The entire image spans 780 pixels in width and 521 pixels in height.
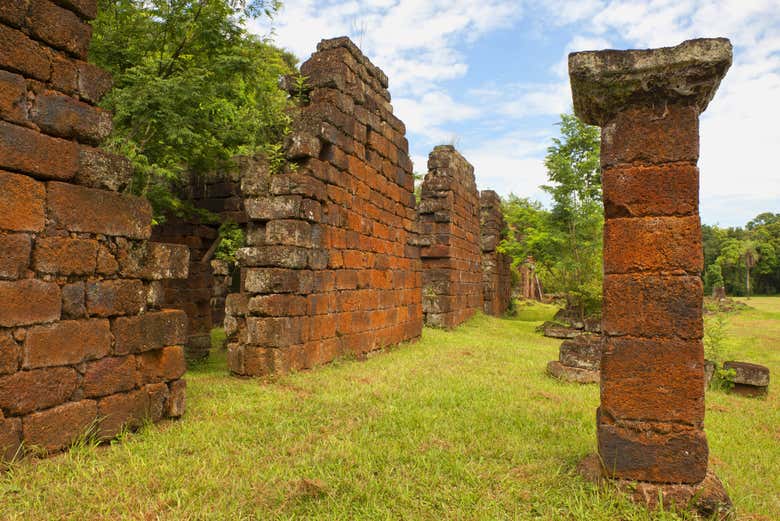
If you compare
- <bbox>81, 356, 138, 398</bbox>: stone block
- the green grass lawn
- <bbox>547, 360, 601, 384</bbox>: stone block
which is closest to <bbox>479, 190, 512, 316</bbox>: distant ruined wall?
<bbox>547, 360, 601, 384</bbox>: stone block

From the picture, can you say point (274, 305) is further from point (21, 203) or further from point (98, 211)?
point (21, 203)

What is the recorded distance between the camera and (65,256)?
12.6 ft

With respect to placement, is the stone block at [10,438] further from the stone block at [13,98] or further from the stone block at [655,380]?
the stone block at [655,380]

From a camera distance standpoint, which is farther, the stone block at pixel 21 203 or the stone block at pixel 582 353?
the stone block at pixel 582 353

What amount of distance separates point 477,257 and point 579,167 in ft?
15.0

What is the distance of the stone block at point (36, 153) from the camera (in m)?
3.51

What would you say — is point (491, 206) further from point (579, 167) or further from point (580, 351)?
point (580, 351)

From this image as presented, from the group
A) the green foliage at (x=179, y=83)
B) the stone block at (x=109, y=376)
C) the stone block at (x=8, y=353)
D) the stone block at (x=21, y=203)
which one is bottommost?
the stone block at (x=109, y=376)

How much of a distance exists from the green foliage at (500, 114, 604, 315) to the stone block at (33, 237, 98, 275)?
12741mm

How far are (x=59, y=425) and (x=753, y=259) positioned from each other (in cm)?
5038

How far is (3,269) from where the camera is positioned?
11.4 feet

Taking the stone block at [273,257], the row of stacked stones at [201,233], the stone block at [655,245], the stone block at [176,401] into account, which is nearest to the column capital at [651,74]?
the stone block at [655,245]

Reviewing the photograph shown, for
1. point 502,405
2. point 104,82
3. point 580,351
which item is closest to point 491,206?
point 580,351

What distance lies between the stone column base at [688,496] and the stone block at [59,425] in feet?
12.9
